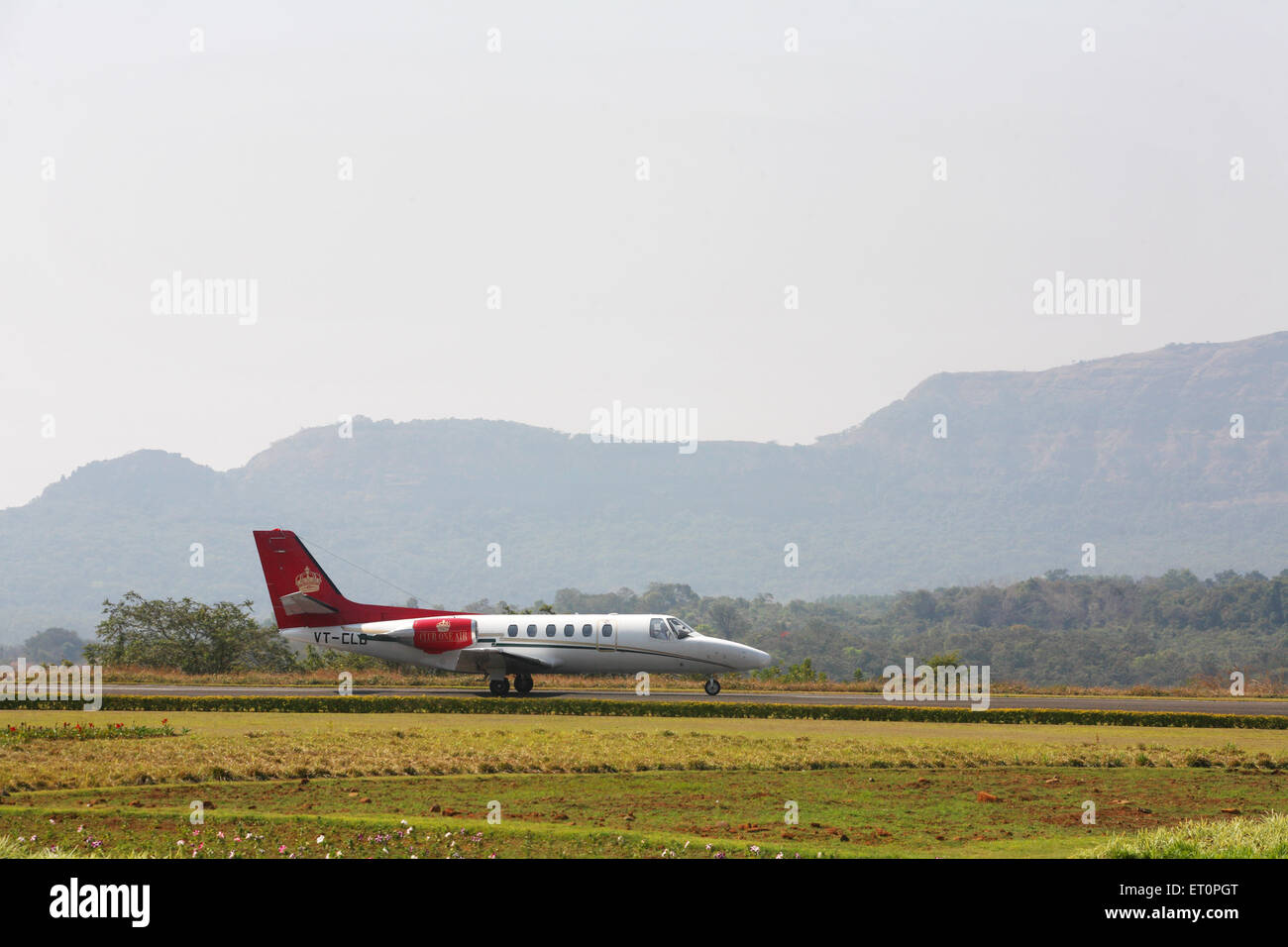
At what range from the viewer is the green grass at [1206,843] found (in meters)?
14.4

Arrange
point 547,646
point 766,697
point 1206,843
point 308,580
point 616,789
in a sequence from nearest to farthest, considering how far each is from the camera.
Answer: point 1206,843 < point 616,789 < point 766,697 < point 547,646 < point 308,580

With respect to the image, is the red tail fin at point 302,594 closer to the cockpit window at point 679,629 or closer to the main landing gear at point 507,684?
the main landing gear at point 507,684

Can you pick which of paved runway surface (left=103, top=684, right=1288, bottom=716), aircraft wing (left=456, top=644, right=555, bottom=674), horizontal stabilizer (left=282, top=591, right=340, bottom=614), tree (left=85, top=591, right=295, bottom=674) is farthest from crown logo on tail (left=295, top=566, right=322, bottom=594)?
tree (left=85, top=591, right=295, bottom=674)

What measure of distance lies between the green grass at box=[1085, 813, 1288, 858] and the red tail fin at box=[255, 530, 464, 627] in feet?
114

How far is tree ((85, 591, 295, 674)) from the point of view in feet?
195

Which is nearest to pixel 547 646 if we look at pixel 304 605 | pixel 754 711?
pixel 754 711

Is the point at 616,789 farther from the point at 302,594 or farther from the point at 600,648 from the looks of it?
the point at 302,594

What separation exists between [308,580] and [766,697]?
1869 cm

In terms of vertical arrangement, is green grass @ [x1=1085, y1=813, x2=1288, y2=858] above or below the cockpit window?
below

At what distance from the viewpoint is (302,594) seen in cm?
4744

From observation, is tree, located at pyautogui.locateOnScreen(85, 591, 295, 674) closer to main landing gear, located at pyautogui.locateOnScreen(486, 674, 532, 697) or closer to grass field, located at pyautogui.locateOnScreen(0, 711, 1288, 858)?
main landing gear, located at pyautogui.locateOnScreen(486, 674, 532, 697)

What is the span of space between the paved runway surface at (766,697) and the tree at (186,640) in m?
9.82

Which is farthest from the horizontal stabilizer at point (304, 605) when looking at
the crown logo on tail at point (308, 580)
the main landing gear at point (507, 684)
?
the main landing gear at point (507, 684)
